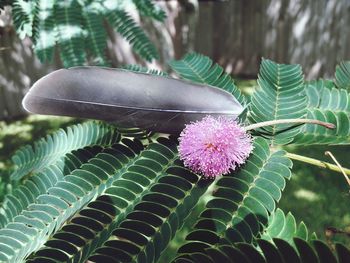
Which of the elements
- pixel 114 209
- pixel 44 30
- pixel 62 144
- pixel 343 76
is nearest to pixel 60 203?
pixel 114 209

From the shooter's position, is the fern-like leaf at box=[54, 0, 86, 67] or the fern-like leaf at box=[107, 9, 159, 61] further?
the fern-like leaf at box=[107, 9, 159, 61]

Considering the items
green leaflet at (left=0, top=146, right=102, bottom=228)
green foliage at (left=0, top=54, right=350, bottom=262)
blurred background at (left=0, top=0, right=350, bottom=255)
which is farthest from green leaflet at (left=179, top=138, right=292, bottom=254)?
blurred background at (left=0, top=0, right=350, bottom=255)

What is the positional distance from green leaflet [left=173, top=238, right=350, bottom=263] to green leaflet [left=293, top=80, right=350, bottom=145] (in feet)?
1.29

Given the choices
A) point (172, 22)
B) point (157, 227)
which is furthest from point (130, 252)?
point (172, 22)

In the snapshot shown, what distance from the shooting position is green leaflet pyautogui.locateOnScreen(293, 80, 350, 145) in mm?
1029

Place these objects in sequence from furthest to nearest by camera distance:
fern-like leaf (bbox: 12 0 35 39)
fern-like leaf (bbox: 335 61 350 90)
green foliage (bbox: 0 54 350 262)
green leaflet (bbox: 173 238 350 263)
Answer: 1. fern-like leaf (bbox: 12 0 35 39)
2. fern-like leaf (bbox: 335 61 350 90)
3. green foliage (bbox: 0 54 350 262)
4. green leaflet (bbox: 173 238 350 263)

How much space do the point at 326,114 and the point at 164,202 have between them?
52 centimetres

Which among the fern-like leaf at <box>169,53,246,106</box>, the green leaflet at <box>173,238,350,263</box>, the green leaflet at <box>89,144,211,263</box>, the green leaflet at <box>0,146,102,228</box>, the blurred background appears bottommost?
the blurred background

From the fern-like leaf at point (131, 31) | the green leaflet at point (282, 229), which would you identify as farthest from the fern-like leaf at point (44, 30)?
the green leaflet at point (282, 229)

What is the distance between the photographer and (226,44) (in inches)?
226

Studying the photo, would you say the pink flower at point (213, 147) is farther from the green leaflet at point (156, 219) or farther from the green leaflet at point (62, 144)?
the green leaflet at point (62, 144)

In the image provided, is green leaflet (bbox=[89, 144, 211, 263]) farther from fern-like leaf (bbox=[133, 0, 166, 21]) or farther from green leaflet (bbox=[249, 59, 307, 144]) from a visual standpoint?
fern-like leaf (bbox=[133, 0, 166, 21])

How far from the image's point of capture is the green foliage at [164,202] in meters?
0.79

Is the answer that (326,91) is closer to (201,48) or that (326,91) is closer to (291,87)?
(291,87)
